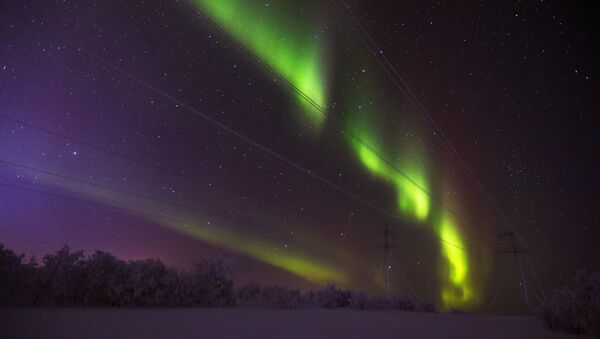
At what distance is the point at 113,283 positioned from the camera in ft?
33.0

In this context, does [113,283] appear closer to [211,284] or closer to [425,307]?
[211,284]

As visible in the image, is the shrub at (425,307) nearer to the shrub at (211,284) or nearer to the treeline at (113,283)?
the treeline at (113,283)

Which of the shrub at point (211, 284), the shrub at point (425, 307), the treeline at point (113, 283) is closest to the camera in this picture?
the treeline at point (113, 283)

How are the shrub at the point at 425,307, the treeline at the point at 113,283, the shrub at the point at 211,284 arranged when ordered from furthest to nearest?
1. the shrub at the point at 425,307
2. the shrub at the point at 211,284
3. the treeline at the point at 113,283

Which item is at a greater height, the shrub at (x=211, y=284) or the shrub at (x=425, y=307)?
the shrub at (x=211, y=284)

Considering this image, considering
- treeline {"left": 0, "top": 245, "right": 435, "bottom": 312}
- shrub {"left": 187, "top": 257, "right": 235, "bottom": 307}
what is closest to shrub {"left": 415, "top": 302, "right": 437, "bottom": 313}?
treeline {"left": 0, "top": 245, "right": 435, "bottom": 312}

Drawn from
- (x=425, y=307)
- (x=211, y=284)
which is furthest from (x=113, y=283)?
(x=425, y=307)

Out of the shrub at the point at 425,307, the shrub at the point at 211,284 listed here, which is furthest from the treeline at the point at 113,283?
the shrub at the point at 425,307

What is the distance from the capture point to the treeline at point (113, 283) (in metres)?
8.75

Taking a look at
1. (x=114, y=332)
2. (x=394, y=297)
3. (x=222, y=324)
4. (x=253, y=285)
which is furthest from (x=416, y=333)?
(x=394, y=297)

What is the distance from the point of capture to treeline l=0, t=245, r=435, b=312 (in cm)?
875

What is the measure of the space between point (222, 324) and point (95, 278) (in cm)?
494

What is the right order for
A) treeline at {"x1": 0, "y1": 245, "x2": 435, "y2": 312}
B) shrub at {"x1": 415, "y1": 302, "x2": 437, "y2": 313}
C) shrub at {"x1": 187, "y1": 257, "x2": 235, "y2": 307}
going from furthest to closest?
shrub at {"x1": 415, "y1": 302, "x2": 437, "y2": 313} < shrub at {"x1": 187, "y1": 257, "x2": 235, "y2": 307} < treeline at {"x1": 0, "y1": 245, "x2": 435, "y2": 312}

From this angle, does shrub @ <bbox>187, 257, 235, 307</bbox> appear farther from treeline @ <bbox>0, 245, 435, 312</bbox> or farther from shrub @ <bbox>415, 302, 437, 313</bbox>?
shrub @ <bbox>415, 302, 437, 313</bbox>
